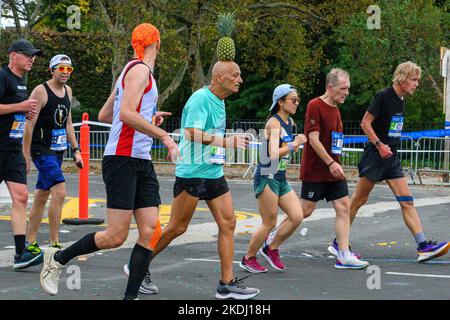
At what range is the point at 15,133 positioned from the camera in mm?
8844

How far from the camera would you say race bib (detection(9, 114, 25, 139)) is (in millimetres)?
8828

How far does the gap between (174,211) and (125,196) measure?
34.1 inches

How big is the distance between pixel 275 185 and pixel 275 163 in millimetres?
199

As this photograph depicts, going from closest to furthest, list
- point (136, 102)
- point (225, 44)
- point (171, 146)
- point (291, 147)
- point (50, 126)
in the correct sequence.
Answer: point (171, 146), point (136, 102), point (225, 44), point (291, 147), point (50, 126)

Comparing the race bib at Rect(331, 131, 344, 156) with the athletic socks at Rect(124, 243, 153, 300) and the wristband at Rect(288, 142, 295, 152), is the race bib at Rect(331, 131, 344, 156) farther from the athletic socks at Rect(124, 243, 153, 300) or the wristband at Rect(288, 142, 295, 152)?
the athletic socks at Rect(124, 243, 153, 300)

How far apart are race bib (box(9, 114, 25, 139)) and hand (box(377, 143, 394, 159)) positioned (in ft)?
11.5

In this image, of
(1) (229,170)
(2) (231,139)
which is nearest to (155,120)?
(2) (231,139)

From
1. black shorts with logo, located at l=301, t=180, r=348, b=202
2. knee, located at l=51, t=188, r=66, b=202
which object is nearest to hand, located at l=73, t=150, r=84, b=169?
knee, located at l=51, t=188, r=66, b=202

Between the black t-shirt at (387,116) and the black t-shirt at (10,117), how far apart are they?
11.4ft

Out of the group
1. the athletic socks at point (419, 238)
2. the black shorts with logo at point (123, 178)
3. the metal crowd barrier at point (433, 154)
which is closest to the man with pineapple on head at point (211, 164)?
the black shorts with logo at point (123, 178)

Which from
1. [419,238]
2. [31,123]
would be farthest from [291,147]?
[31,123]

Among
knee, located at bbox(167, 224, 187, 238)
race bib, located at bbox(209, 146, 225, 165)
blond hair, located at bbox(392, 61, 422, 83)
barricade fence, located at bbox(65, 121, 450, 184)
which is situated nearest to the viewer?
race bib, located at bbox(209, 146, 225, 165)

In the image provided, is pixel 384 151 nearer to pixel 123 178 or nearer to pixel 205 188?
pixel 205 188

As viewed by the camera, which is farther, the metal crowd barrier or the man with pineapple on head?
the metal crowd barrier
